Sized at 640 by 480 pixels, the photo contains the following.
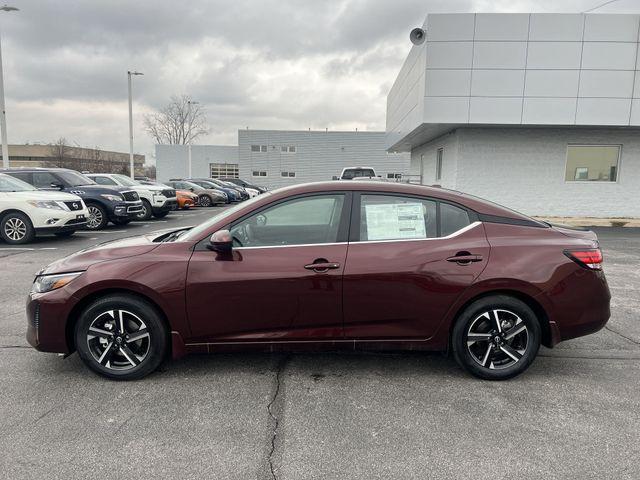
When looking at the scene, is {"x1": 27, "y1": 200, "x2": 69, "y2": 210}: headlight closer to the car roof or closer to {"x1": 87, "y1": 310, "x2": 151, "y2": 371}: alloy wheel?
{"x1": 87, "y1": 310, "x2": 151, "y2": 371}: alloy wheel

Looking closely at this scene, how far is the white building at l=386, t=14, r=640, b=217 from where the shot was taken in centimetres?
1384

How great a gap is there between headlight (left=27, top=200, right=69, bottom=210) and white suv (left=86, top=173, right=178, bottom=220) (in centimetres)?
458

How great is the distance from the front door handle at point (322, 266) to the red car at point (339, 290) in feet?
0.04

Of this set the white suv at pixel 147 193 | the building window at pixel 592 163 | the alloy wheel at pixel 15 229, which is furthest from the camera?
the building window at pixel 592 163

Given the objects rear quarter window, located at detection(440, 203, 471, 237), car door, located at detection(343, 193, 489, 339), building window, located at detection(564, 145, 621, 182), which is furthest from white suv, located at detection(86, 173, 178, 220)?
building window, located at detection(564, 145, 621, 182)

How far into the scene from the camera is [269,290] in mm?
3326

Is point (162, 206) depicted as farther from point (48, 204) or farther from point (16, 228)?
point (16, 228)

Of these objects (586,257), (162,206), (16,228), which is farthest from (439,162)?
(586,257)

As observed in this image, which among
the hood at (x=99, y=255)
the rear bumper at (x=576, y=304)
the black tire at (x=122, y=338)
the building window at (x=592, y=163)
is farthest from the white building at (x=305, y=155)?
the rear bumper at (x=576, y=304)

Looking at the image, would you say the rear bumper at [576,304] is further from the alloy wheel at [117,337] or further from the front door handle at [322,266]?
the alloy wheel at [117,337]

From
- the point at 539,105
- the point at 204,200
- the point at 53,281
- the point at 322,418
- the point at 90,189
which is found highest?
the point at 539,105

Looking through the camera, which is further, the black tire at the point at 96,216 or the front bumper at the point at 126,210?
the front bumper at the point at 126,210

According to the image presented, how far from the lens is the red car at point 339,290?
3.34m

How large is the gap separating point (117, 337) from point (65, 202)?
27.3ft
